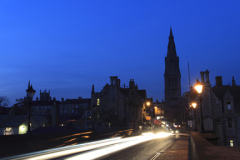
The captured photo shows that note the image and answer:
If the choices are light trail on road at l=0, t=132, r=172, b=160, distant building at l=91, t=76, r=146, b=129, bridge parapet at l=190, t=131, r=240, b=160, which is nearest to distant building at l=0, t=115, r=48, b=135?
distant building at l=91, t=76, r=146, b=129

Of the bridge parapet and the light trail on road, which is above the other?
the bridge parapet

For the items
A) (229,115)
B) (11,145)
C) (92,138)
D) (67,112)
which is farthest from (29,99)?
(67,112)

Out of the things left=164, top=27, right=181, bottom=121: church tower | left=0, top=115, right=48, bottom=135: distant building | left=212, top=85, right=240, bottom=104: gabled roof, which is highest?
left=164, top=27, right=181, bottom=121: church tower

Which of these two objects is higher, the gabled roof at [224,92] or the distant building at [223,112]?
the gabled roof at [224,92]

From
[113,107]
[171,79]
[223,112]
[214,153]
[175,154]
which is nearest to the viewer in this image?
[214,153]

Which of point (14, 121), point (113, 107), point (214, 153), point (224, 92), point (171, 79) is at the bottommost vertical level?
point (14, 121)

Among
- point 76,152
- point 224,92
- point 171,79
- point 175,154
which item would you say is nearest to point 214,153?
point 175,154

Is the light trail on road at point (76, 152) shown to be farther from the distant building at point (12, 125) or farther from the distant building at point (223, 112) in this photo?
the distant building at point (12, 125)

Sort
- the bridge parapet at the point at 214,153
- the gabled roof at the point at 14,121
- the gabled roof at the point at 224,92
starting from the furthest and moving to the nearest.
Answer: the gabled roof at the point at 14,121 → the gabled roof at the point at 224,92 → the bridge parapet at the point at 214,153

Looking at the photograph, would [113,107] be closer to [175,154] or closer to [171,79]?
[175,154]

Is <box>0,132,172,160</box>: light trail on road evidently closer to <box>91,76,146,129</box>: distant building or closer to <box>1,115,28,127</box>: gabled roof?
<box>91,76,146,129</box>: distant building

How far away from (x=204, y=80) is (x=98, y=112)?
1185 inches

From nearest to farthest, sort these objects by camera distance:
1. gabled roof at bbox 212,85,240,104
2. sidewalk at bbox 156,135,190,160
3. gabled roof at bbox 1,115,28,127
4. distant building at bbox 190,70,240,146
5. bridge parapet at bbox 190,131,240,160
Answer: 1. bridge parapet at bbox 190,131,240,160
2. sidewalk at bbox 156,135,190,160
3. distant building at bbox 190,70,240,146
4. gabled roof at bbox 212,85,240,104
5. gabled roof at bbox 1,115,28,127

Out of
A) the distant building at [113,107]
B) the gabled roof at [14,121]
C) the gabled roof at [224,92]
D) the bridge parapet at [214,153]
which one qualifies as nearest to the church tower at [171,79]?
the distant building at [113,107]
